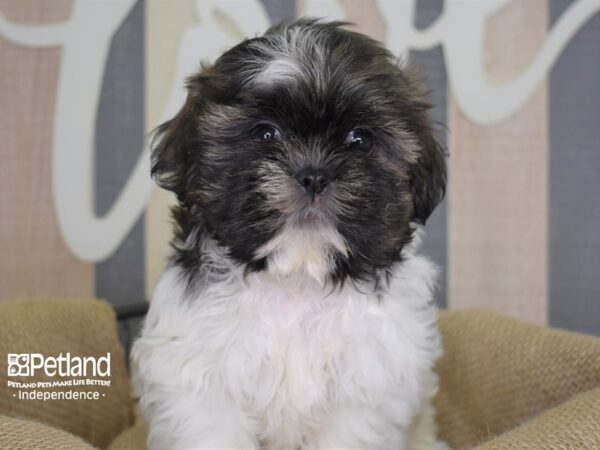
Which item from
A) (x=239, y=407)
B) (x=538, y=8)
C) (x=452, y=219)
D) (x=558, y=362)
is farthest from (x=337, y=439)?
(x=538, y=8)

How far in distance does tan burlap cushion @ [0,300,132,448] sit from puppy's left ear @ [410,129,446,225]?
3.68 ft

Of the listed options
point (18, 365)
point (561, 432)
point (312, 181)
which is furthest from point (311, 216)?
point (18, 365)

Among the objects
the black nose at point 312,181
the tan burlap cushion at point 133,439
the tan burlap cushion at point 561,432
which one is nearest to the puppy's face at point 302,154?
the black nose at point 312,181

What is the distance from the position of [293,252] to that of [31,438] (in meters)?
0.68

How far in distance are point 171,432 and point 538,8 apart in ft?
7.50

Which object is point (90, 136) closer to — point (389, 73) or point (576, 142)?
point (389, 73)

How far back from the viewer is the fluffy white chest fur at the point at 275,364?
73.0 inches

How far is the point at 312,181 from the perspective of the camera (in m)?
1.63

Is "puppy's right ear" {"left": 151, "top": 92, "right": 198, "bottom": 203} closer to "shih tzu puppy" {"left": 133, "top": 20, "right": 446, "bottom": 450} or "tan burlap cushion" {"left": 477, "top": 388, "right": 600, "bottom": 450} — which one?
"shih tzu puppy" {"left": 133, "top": 20, "right": 446, "bottom": 450}

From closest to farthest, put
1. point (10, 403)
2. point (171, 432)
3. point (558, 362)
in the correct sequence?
1. point (171, 432)
2. point (10, 403)
3. point (558, 362)

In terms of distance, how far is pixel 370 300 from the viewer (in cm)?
193

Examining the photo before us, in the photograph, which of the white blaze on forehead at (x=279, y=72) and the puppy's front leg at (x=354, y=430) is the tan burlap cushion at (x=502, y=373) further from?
the white blaze on forehead at (x=279, y=72)

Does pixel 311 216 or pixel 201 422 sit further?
pixel 201 422

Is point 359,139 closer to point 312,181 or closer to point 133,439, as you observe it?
point 312,181
